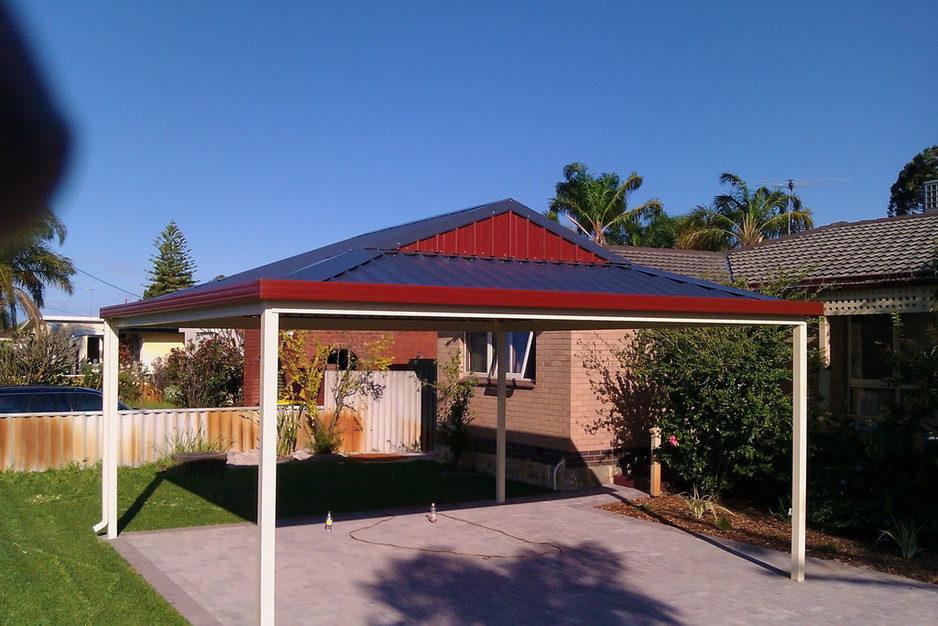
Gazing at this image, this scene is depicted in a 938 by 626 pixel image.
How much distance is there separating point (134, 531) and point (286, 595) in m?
3.44

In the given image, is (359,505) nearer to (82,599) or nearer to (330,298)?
(82,599)

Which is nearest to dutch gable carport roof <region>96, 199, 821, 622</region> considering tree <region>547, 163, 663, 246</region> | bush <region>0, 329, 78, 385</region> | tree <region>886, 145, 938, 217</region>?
bush <region>0, 329, 78, 385</region>

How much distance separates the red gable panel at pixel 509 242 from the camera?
1025cm

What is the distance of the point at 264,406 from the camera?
20.9 feet

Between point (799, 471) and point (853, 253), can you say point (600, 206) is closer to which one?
point (853, 253)

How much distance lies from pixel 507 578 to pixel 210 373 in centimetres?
1553

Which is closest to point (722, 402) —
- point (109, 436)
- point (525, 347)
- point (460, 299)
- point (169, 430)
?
point (525, 347)

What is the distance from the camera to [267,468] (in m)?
6.44

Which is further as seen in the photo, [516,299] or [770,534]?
[770,534]

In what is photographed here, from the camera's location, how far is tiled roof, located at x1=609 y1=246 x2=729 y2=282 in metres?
16.0

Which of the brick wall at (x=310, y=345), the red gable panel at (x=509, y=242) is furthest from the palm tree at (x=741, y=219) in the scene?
the red gable panel at (x=509, y=242)

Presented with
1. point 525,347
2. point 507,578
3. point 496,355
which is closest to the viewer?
point 507,578

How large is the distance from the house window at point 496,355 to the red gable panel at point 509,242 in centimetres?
398

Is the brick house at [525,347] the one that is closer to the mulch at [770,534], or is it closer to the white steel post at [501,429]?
the white steel post at [501,429]
